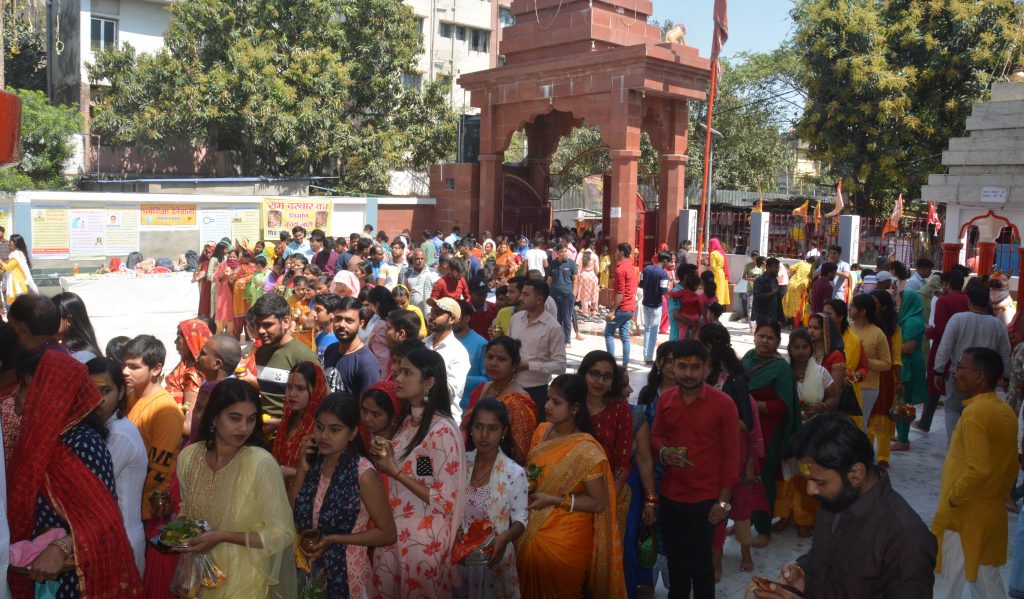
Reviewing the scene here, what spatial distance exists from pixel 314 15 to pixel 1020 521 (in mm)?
22768

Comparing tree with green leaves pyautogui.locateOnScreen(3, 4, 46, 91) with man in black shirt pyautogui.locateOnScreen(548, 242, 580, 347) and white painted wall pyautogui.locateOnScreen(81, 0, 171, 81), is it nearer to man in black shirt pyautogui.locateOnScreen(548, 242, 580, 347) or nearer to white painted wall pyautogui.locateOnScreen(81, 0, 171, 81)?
white painted wall pyautogui.locateOnScreen(81, 0, 171, 81)

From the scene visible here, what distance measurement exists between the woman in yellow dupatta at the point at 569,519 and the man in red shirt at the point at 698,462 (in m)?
0.45

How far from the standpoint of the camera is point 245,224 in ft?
61.7

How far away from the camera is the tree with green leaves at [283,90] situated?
914 inches

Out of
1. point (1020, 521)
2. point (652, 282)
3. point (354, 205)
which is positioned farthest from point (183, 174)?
point (1020, 521)

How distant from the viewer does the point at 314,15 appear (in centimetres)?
2436

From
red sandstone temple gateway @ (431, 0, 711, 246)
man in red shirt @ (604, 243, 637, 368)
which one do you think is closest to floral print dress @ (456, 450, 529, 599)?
man in red shirt @ (604, 243, 637, 368)

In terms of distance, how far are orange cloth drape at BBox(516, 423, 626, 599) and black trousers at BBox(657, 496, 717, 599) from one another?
0.52 metres

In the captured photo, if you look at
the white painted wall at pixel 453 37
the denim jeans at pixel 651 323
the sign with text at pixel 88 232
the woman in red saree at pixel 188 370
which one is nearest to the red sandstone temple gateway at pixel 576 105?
the denim jeans at pixel 651 323

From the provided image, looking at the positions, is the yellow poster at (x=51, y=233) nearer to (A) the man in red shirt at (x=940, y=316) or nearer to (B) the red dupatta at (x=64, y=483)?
(A) the man in red shirt at (x=940, y=316)

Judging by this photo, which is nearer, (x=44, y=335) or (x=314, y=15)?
(x=44, y=335)

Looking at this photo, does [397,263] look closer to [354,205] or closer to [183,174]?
[354,205]

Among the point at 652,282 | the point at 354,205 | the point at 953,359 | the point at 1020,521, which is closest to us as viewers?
the point at 1020,521

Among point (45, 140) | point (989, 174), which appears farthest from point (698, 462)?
point (45, 140)
